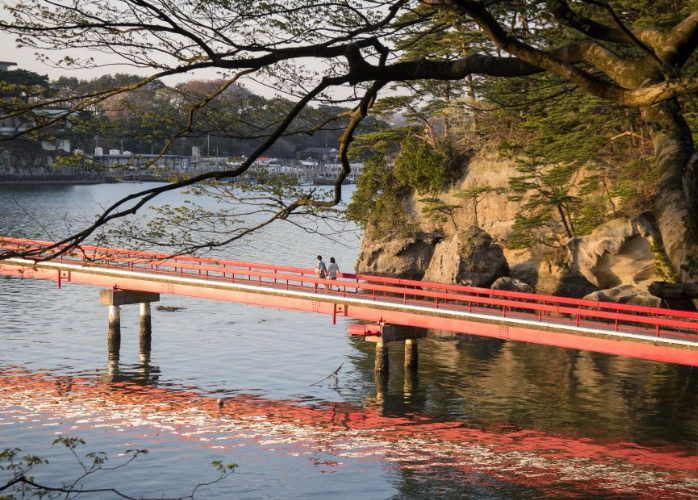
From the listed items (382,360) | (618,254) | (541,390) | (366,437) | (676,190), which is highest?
(676,190)

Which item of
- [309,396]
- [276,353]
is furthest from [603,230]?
[309,396]

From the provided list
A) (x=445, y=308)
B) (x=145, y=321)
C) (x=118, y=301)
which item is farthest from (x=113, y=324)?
(x=445, y=308)

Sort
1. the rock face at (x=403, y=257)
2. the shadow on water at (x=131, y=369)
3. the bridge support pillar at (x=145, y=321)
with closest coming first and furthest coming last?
the shadow on water at (x=131, y=369) < the bridge support pillar at (x=145, y=321) < the rock face at (x=403, y=257)

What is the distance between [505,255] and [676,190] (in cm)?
4443

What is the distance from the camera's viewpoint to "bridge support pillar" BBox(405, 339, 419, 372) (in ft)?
111

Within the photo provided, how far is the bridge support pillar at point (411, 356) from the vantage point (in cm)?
3373

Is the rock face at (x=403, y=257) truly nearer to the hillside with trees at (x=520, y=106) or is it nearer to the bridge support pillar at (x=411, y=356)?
the hillside with trees at (x=520, y=106)

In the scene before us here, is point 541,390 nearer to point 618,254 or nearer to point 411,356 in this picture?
point 411,356

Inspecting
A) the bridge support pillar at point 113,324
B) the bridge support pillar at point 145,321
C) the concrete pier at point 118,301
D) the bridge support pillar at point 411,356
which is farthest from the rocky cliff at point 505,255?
the bridge support pillar at point 113,324

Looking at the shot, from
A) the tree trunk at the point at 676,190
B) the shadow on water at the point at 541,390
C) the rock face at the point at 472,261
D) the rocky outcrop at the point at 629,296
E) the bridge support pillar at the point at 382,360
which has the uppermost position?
the tree trunk at the point at 676,190

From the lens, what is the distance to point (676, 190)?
8.75 m

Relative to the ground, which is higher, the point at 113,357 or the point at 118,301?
the point at 118,301

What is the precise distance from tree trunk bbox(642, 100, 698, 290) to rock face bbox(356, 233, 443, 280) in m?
47.9

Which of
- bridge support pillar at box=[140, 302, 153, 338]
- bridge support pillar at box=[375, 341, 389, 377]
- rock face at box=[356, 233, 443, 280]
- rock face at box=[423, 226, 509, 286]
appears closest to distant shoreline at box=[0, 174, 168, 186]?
rock face at box=[356, 233, 443, 280]
